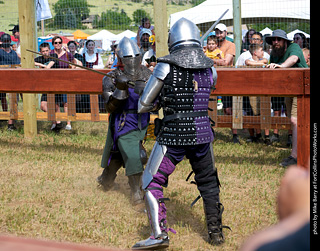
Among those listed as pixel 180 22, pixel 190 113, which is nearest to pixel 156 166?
pixel 190 113

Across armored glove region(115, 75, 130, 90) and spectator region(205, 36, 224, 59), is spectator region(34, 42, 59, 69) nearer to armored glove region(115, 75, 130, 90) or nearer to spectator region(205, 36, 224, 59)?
spectator region(205, 36, 224, 59)

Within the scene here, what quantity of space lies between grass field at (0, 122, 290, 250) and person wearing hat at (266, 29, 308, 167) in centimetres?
29

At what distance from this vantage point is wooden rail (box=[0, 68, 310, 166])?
4758 mm

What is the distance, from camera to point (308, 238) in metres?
0.59

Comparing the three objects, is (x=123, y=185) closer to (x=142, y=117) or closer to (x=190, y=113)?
(x=142, y=117)

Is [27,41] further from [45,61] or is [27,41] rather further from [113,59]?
[113,59]

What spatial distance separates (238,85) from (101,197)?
74.3 inches

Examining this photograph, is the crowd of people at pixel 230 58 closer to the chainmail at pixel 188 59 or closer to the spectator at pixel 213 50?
the spectator at pixel 213 50

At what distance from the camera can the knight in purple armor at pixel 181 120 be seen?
3.55m

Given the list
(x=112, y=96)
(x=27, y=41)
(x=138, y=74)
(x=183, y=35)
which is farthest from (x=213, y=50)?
(x=183, y=35)

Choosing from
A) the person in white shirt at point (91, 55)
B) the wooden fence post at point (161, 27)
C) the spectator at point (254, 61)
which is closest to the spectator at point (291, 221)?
the wooden fence post at point (161, 27)

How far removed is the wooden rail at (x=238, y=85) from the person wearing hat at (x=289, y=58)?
3.49 feet

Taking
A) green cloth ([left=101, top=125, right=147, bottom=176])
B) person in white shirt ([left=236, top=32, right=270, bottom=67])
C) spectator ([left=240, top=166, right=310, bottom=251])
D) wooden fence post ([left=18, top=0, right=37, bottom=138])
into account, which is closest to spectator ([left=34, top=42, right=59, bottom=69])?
wooden fence post ([left=18, top=0, right=37, bottom=138])

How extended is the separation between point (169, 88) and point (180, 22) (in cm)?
53
